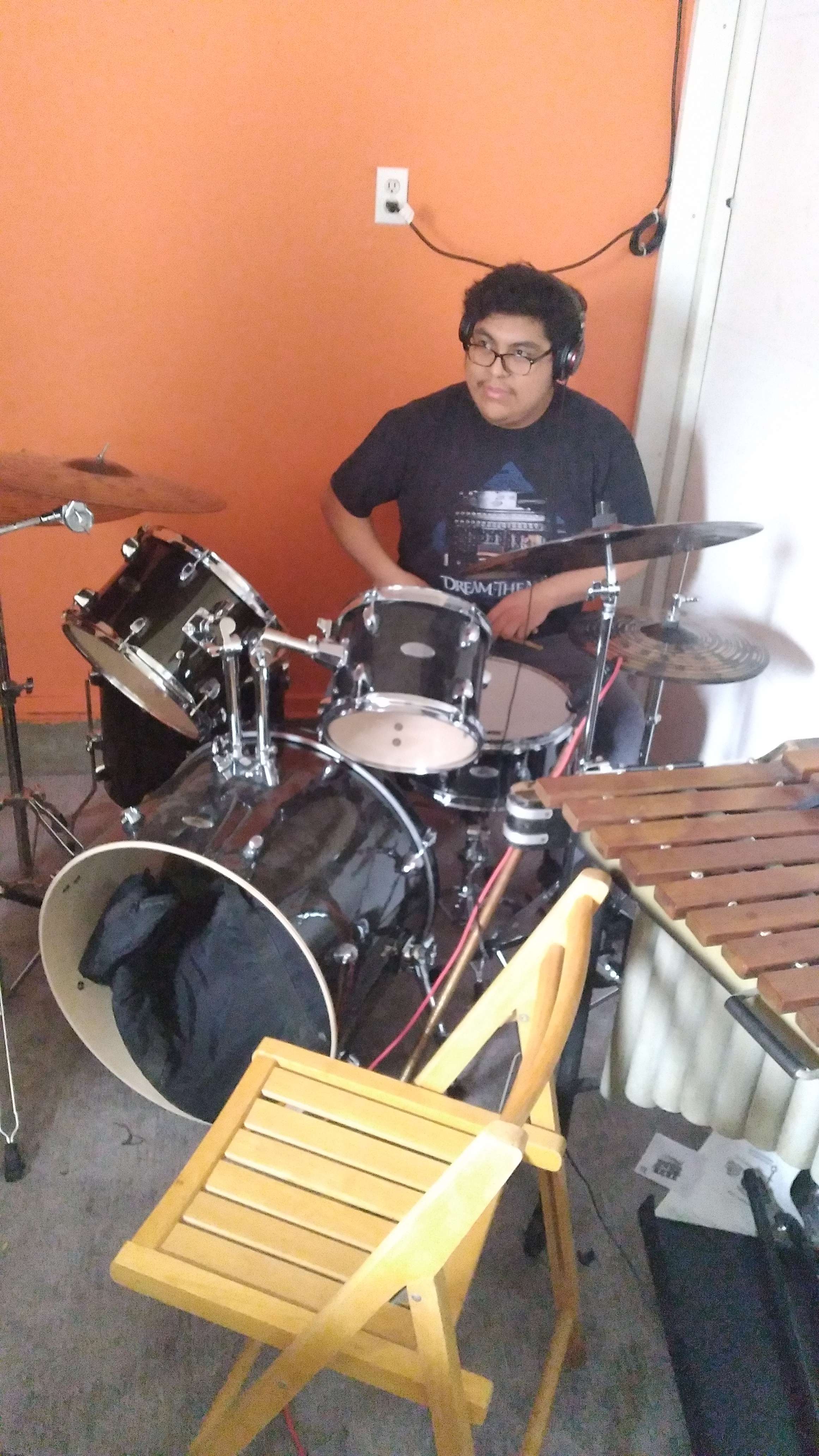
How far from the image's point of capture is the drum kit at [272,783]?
1.28 meters

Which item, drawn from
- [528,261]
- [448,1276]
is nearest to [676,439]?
[528,261]

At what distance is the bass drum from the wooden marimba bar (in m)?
0.41

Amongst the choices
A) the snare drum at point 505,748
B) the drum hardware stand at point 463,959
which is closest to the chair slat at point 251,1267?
the drum hardware stand at point 463,959

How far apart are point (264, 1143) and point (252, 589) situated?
2.87 ft

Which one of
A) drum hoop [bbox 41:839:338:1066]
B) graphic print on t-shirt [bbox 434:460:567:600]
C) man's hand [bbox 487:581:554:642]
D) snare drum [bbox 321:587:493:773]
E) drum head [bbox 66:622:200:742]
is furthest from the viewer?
graphic print on t-shirt [bbox 434:460:567:600]

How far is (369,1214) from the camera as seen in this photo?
0.94m

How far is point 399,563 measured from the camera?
2.06 m

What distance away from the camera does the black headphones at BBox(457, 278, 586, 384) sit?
1636 millimetres

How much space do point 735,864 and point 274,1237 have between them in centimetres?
61

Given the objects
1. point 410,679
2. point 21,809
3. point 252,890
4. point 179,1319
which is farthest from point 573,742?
point 21,809

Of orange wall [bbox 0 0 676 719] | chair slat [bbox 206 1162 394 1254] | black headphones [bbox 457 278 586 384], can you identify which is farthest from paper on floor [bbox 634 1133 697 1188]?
orange wall [bbox 0 0 676 719]

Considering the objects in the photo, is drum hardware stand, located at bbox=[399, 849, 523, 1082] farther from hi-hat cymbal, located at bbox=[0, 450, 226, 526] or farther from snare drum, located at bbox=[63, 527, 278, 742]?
hi-hat cymbal, located at bbox=[0, 450, 226, 526]

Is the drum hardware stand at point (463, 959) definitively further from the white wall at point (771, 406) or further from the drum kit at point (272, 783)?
the white wall at point (771, 406)

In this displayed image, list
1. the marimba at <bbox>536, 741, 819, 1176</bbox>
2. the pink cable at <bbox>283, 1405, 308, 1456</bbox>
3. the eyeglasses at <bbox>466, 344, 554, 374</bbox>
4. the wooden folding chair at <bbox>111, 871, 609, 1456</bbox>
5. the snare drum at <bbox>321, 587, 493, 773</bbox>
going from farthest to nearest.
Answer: the eyeglasses at <bbox>466, 344, 554, 374</bbox>, the snare drum at <bbox>321, 587, 493, 773</bbox>, the pink cable at <bbox>283, 1405, 308, 1456</bbox>, the marimba at <bbox>536, 741, 819, 1176</bbox>, the wooden folding chair at <bbox>111, 871, 609, 1456</bbox>
